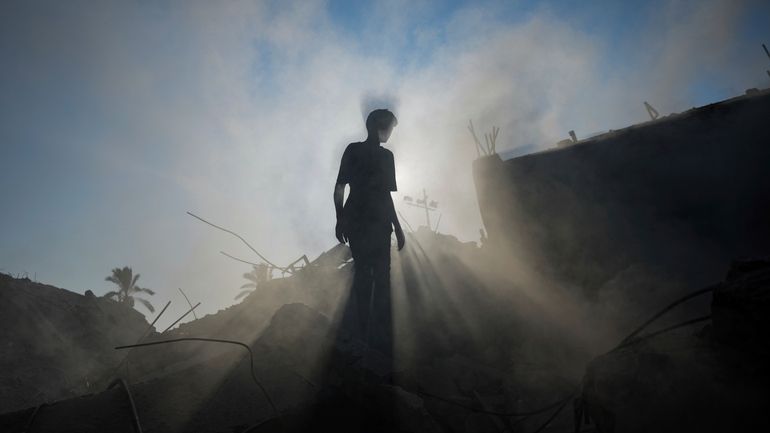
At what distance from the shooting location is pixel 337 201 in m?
3.73

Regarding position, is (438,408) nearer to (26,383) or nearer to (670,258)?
(670,258)

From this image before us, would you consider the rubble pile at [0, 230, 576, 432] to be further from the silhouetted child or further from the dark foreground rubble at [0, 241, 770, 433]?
the silhouetted child

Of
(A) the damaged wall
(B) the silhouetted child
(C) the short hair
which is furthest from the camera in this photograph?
(A) the damaged wall

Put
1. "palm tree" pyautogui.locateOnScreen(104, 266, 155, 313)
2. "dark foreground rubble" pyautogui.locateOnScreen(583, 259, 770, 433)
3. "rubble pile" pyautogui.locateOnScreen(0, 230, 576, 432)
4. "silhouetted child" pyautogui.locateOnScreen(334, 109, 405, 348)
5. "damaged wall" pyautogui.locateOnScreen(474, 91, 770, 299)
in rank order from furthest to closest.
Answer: "palm tree" pyautogui.locateOnScreen(104, 266, 155, 313) → "damaged wall" pyautogui.locateOnScreen(474, 91, 770, 299) → "silhouetted child" pyautogui.locateOnScreen(334, 109, 405, 348) → "rubble pile" pyautogui.locateOnScreen(0, 230, 576, 432) → "dark foreground rubble" pyautogui.locateOnScreen(583, 259, 770, 433)

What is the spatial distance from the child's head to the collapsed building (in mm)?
2117

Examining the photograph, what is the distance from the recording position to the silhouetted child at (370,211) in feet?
11.2

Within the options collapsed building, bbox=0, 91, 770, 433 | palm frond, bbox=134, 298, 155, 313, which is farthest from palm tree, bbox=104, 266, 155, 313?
collapsed building, bbox=0, 91, 770, 433

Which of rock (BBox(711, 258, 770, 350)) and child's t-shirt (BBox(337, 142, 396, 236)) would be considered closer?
rock (BBox(711, 258, 770, 350))

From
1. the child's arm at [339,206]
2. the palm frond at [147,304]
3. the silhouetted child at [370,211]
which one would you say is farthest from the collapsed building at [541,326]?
the palm frond at [147,304]

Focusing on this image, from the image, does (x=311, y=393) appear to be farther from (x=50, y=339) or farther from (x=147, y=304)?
(x=147, y=304)

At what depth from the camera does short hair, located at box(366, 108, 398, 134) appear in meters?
3.80

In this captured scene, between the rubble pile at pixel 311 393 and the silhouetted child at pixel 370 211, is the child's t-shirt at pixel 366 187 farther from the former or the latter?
the rubble pile at pixel 311 393

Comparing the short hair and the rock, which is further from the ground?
the short hair

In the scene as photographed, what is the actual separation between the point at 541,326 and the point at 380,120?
325 centimetres
